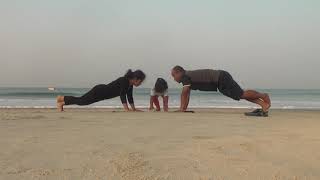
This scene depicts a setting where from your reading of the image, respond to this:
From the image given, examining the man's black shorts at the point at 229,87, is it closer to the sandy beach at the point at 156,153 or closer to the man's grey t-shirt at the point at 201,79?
the man's grey t-shirt at the point at 201,79

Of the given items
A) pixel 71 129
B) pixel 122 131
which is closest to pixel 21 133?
pixel 71 129

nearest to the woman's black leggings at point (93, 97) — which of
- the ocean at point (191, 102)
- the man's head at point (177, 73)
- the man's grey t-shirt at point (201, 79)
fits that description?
the man's head at point (177, 73)

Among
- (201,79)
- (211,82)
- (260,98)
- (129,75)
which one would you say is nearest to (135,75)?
(129,75)

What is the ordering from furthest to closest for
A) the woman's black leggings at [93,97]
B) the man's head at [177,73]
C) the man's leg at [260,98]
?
the woman's black leggings at [93,97] → the man's head at [177,73] → the man's leg at [260,98]

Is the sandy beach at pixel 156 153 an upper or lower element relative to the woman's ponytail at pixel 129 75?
lower

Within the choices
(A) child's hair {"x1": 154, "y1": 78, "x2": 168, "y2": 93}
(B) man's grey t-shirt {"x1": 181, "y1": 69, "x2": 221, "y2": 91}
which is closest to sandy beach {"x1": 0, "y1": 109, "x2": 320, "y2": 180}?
(B) man's grey t-shirt {"x1": 181, "y1": 69, "x2": 221, "y2": 91}

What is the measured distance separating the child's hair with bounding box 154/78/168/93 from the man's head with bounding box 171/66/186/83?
0.89 m

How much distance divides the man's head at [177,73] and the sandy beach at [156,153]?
3.45m

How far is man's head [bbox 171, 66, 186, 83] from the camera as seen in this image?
8.89m

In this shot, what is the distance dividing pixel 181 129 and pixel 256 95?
11.8ft

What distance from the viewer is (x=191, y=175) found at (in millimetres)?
3221

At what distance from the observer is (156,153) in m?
3.88

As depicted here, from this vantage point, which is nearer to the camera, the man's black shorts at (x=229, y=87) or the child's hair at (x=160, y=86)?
the man's black shorts at (x=229, y=87)

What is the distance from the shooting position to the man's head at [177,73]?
8.89 m
